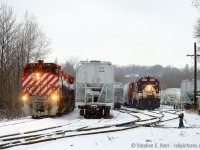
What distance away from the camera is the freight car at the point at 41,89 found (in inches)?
747

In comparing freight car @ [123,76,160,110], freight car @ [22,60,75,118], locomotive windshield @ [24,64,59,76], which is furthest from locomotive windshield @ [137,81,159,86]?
locomotive windshield @ [24,64,59,76]

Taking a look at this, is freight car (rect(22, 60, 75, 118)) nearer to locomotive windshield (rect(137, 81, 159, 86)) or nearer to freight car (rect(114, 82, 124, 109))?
locomotive windshield (rect(137, 81, 159, 86))

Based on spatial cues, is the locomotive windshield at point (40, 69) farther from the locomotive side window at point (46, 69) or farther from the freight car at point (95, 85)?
the freight car at point (95, 85)

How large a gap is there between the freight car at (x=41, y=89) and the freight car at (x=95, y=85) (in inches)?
64.0

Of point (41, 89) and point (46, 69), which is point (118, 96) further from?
point (41, 89)

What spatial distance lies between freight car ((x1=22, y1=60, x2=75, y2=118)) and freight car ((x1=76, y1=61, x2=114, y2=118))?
1625mm

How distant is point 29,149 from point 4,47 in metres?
26.0

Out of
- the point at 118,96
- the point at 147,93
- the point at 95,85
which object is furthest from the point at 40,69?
the point at 118,96

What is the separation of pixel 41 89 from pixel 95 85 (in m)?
3.80

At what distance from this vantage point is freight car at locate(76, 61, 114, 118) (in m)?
21.0

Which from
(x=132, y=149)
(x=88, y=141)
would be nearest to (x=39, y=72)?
(x=88, y=141)

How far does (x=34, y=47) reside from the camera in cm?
4100

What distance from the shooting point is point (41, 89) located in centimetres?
1936

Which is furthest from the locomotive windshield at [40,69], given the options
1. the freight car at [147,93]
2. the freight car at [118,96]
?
the freight car at [118,96]
